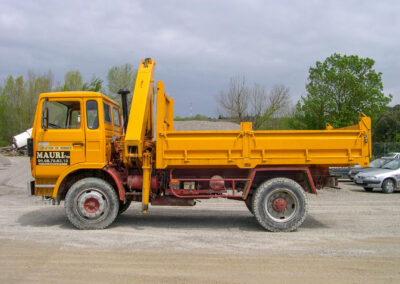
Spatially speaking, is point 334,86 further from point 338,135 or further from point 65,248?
point 65,248

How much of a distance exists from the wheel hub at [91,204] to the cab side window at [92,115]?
1.39 meters

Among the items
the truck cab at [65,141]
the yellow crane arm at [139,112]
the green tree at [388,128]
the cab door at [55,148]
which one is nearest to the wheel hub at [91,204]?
the truck cab at [65,141]

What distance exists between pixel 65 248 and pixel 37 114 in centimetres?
299

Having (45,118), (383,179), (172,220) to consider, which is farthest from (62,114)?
(383,179)

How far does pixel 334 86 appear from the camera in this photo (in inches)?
1227

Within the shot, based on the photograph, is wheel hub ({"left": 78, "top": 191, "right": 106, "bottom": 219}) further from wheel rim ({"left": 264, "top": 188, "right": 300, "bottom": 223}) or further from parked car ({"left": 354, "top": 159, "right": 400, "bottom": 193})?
parked car ({"left": 354, "top": 159, "right": 400, "bottom": 193})

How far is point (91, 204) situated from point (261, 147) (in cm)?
367

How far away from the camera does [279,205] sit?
23.7 feet

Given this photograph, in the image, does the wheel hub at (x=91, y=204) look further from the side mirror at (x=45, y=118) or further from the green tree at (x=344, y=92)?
the green tree at (x=344, y=92)

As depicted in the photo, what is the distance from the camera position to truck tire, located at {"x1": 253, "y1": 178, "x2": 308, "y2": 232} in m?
7.16

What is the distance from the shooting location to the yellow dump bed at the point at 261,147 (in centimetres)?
703

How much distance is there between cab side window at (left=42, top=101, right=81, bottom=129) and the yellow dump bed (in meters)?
1.93

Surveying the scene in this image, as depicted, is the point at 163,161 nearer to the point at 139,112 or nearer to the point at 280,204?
the point at 139,112

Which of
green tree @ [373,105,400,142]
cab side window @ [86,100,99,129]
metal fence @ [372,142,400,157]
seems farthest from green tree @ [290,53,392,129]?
cab side window @ [86,100,99,129]
